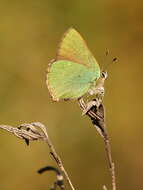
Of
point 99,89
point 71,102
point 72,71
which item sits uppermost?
point 71,102

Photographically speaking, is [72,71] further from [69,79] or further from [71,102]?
[71,102]

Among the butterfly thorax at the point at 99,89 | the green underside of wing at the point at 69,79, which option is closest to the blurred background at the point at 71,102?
the green underside of wing at the point at 69,79

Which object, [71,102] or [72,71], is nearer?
[72,71]

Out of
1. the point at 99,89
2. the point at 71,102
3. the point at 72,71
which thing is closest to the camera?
the point at 99,89

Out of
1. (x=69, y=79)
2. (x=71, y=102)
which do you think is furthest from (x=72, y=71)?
(x=71, y=102)

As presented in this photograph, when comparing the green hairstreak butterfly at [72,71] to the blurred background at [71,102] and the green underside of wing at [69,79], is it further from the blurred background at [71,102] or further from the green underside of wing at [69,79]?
the blurred background at [71,102]

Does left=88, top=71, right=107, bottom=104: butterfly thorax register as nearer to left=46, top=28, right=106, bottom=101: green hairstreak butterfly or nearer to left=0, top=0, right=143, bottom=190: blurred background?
left=46, top=28, right=106, bottom=101: green hairstreak butterfly

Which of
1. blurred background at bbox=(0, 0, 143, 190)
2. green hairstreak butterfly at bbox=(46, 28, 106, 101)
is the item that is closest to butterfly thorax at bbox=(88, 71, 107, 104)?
green hairstreak butterfly at bbox=(46, 28, 106, 101)
